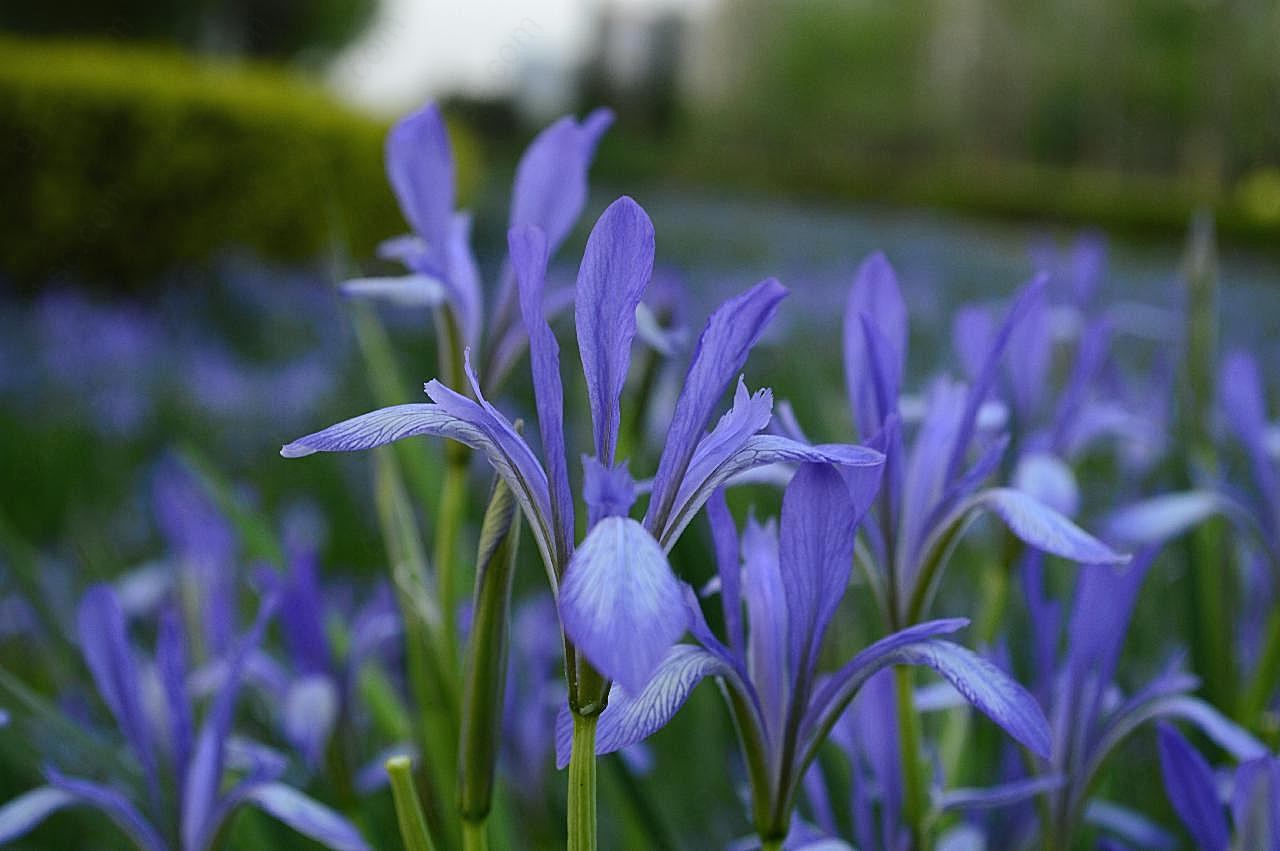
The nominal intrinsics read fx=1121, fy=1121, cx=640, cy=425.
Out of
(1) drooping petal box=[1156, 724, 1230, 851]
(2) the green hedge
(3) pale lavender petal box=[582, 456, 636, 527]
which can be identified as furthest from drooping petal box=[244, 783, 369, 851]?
(2) the green hedge

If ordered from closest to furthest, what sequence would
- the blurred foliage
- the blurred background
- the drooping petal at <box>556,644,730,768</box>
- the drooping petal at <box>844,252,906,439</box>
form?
the drooping petal at <box>556,644,730,768</box> < the drooping petal at <box>844,252,906,439</box> < the blurred background < the blurred foliage

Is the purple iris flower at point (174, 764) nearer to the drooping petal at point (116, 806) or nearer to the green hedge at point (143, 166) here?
the drooping petal at point (116, 806)

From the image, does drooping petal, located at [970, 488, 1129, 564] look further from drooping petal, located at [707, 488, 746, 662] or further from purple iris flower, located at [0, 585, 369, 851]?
purple iris flower, located at [0, 585, 369, 851]

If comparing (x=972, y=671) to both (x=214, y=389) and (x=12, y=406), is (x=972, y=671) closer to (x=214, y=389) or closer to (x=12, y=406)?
(x=214, y=389)

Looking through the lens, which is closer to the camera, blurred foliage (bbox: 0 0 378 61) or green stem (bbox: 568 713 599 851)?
green stem (bbox: 568 713 599 851)

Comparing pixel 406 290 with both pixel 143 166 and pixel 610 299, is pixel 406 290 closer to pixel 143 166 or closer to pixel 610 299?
pixel 610 299
